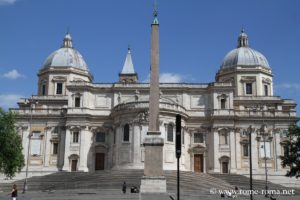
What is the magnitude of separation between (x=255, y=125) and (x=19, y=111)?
33481 millimetres

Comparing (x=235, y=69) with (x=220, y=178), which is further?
(x=235, y=69)

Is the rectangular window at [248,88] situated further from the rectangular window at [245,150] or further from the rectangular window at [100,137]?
the rectangular window at [100,137]

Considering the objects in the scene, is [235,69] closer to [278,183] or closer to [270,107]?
[270,107]

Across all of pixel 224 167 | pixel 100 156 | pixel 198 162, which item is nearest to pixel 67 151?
pixel 100 156

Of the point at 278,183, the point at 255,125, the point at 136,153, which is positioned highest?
the point at 255,125

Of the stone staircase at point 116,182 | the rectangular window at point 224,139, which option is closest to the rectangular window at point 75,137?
the stone staircase at point 116,182

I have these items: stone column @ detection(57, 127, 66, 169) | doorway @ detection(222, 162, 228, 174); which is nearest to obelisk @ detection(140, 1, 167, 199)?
doorway @ detection(222, 162, 228, 174)

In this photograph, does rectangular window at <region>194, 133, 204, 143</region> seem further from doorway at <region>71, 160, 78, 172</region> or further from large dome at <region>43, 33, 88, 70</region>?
large dome at <region>43, 33, 88, 70</region>

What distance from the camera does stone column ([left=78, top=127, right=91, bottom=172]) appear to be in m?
60.1

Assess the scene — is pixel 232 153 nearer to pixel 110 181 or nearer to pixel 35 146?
pixel 110 181

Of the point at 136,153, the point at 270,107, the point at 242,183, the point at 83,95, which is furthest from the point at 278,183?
the point at 83,95

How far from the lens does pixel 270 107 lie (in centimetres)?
6562

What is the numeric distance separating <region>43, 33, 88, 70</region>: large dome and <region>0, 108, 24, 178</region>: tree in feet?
84.3

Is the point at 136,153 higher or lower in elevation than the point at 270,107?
lower
